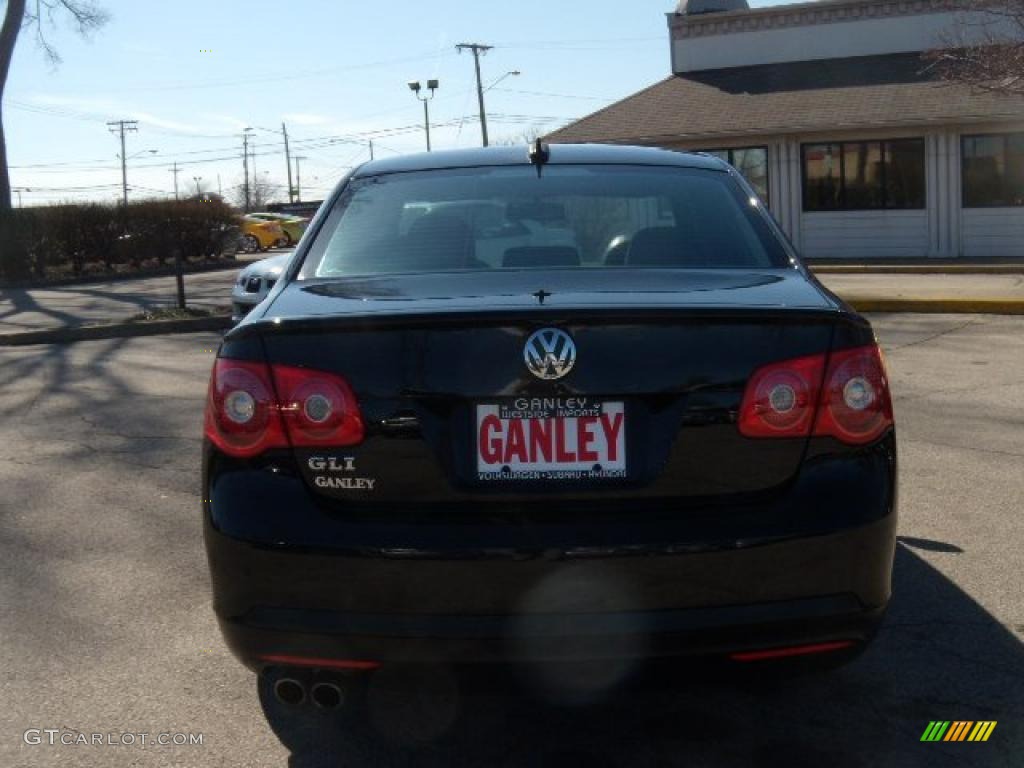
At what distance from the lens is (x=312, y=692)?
2969mm

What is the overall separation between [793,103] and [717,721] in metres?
23.2

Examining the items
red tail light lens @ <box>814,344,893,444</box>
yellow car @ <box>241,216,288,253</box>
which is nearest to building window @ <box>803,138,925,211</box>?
yellow car @ <box>241,216,288,253</box>

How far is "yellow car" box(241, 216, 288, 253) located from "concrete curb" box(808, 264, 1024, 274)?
2244 cm

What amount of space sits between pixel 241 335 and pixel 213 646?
1499mm

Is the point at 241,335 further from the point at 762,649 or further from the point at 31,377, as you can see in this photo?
the point at 31,377

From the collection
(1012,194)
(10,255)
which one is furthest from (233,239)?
(1012,194)

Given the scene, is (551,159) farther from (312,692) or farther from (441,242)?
(312,692)

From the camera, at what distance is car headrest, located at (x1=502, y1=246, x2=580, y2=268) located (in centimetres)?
371

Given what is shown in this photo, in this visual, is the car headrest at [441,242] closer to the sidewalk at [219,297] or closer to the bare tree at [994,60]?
the sidewalk at [219,297]

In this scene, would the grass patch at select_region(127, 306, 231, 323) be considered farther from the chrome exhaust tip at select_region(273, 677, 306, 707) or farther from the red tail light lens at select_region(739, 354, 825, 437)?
the red tail light lens at select_region(739, 354, 825, 437)

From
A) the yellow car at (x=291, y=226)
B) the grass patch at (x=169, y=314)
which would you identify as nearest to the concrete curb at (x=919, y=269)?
the grass patch at (x=169, y=314)

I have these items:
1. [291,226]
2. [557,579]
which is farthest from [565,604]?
[291,226]

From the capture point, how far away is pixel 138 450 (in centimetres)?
711

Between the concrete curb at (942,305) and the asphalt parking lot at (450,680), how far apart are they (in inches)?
Result: 292
